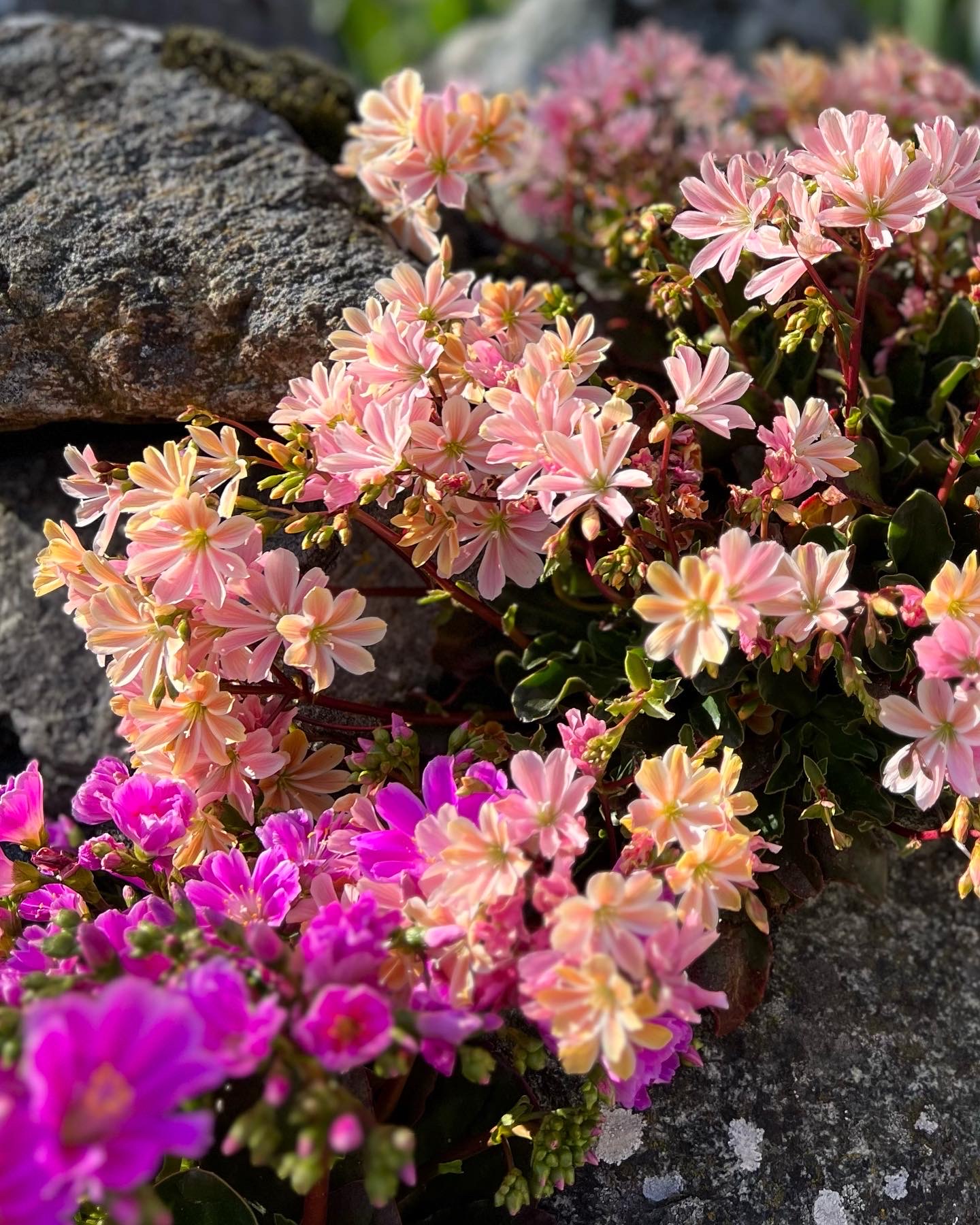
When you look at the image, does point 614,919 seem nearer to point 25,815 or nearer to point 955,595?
point 955,595

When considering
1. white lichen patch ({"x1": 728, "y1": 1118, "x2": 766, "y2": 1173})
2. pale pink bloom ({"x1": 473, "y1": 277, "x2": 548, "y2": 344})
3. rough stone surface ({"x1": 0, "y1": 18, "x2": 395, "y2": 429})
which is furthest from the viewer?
rough stone surface ({"x1": 0, "y1": 18, "x2": 395, "y2": 429})

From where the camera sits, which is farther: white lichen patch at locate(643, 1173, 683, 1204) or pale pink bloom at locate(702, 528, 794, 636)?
white lichen patch at locate(643, 1173, 683, 1204)

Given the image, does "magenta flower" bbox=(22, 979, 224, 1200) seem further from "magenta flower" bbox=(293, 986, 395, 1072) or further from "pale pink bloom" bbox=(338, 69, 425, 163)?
"pale pink bloom" bbox=(338, 69, 425, 163)

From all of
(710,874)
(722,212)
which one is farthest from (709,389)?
(710,874)

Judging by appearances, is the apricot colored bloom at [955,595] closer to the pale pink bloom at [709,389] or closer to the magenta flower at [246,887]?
the pale pink bloom at [709,389]

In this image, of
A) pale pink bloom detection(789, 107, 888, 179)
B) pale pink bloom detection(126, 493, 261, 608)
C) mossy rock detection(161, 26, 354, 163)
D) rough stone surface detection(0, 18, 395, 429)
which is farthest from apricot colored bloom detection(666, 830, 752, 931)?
mossy rock detection(161, 26, 354, 163)

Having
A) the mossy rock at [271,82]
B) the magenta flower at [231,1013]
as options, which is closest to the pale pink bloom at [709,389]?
the magenta flower at [231,1013]

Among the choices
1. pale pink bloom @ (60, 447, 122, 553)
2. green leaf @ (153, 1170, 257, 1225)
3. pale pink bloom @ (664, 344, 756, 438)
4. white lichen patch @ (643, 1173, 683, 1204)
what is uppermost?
pale pink bloom @ (60, 447, 122, 553)
